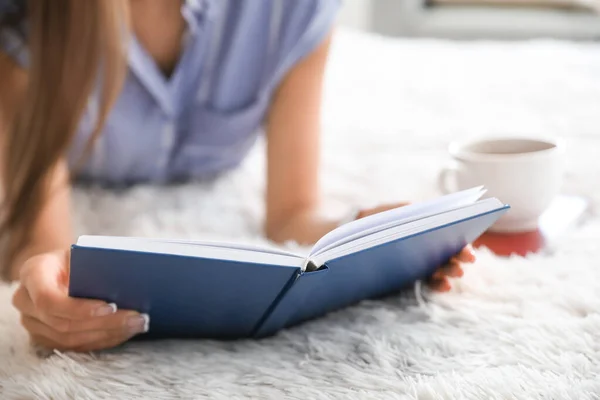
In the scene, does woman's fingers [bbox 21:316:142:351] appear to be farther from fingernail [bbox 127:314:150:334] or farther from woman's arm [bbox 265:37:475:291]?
woman's arm [bbox 265:37:475:291]

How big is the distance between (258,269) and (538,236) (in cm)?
34

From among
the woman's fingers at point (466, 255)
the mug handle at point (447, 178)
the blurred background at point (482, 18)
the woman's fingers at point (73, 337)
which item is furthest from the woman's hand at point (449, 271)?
the blurred background at point (482, 18)

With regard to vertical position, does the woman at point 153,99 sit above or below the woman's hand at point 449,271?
above

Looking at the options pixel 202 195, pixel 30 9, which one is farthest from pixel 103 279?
pixel 202 195

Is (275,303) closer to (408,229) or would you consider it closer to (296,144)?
(408,229)

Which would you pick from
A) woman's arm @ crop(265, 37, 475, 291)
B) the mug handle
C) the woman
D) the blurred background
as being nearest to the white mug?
the mug handle

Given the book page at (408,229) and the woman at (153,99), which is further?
the woman at (153,99)

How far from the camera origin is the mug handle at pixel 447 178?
66 cm

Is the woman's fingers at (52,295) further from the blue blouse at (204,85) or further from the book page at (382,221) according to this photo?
the blue blouse at (204,85)

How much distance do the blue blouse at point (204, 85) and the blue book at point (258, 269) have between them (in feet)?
1.38

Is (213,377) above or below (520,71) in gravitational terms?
below

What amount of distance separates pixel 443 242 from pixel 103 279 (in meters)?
0.22

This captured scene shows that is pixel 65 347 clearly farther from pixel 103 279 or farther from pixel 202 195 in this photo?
pixel 202 195

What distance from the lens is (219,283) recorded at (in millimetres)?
410
